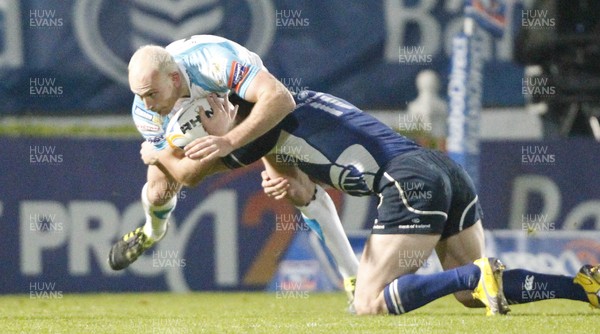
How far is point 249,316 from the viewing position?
8.35 metres

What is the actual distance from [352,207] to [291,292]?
0.95 meters

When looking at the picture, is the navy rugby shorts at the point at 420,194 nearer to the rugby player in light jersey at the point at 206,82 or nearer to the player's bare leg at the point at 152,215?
the rugby player in light jersey at the point at 206,82

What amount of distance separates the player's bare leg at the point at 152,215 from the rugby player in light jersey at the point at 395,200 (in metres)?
0.59

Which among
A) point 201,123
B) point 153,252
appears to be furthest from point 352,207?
point 201,123

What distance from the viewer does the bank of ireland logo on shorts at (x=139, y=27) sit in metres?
13.1

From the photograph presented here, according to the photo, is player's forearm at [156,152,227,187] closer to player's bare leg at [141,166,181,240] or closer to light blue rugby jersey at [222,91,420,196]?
light blue rugby jersey at [222,91,420,196]

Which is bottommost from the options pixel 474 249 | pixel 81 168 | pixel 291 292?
pixel 291 292

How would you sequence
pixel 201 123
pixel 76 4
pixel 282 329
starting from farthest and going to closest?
1. pixel 76 4
2. pixel 201 123
3. pixel 282 329

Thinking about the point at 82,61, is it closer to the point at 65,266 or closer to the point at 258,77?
the point at 65,266

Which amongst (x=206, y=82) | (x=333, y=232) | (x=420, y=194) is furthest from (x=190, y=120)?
(x=333, y=232)

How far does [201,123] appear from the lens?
752 cm

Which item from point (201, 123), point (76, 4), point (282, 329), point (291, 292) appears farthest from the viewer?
→ point (76, 4)

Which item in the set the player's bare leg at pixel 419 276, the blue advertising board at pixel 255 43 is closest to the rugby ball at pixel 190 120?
the player's bare leg at pixel 419 276

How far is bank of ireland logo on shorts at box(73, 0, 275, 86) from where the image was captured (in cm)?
1312
